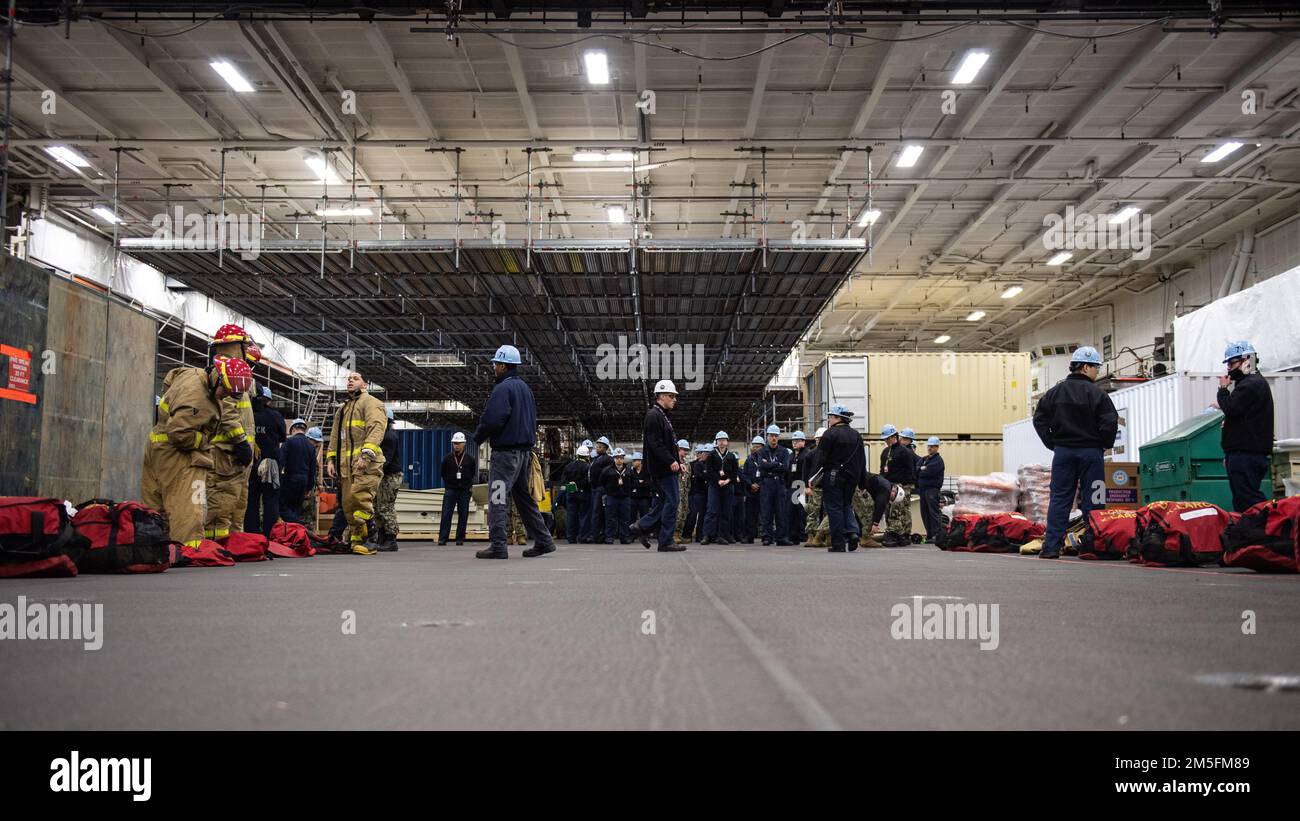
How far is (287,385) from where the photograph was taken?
86.9ft

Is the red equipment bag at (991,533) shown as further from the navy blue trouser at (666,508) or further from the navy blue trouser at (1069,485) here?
the navy blue trouser at (666,508)

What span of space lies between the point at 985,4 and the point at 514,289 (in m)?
10.7

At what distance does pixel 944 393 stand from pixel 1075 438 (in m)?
13.5

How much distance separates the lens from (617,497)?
19.5 m

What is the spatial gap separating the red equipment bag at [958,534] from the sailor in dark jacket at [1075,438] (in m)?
3.10

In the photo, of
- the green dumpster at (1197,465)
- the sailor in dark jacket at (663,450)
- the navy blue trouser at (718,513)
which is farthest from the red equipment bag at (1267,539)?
the navy blue trouser at (718,513)

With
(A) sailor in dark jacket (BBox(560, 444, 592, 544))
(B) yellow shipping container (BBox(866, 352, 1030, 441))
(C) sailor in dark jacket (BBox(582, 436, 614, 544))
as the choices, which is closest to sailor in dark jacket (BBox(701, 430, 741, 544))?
(C) sailor in dark jacket (BBox(582, 436, 614, 544))

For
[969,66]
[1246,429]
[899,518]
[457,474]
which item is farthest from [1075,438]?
[457,474]

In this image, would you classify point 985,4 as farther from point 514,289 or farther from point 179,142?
point 179,142

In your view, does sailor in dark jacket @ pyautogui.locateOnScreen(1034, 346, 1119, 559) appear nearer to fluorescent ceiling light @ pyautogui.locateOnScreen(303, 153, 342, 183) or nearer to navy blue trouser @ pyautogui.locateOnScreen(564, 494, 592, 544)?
navy blue trouser @ pyautogui.locateOnScreen(564, 494, 592, 544)

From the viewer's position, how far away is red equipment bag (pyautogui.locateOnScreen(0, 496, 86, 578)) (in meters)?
6.11

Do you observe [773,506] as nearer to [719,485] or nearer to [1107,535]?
[719,485]
